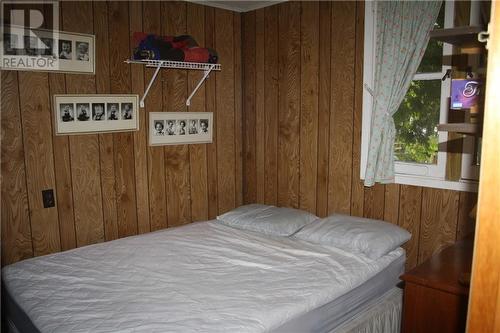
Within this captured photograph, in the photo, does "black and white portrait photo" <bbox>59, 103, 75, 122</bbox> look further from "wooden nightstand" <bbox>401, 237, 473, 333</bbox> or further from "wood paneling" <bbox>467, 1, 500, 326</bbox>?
"wood paneling" <bbox>467, 1, 500, 326</bbox>

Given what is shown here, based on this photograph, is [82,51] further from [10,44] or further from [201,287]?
[201,287]

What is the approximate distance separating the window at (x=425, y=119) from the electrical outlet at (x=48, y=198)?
1.99 m

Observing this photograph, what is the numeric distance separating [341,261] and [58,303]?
1.38 meters

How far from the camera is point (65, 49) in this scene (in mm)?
2404

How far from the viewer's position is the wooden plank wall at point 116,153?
7.59ft

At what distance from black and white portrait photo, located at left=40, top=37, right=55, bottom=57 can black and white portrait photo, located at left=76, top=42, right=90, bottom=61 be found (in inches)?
5.6

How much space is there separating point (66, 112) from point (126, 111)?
1.28 feet

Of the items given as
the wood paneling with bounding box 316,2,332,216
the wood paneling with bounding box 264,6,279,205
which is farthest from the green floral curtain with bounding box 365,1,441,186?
the wood paneling with bounding box 264,6,279,205

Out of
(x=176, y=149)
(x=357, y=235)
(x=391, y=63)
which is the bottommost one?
(x=357, y=235)

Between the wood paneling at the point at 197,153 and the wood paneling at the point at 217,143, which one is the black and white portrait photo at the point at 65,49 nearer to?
the wood paneling at the point at 217,143

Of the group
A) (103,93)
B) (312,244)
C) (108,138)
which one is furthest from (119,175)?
(312,244)

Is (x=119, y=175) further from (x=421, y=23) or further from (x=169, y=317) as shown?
(x=421, y=23)

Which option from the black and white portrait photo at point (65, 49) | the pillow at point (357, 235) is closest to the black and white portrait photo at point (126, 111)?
the black and white portrait photo at point (65, 49)

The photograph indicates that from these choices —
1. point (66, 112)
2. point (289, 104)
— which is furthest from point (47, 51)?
point (289, 104)
